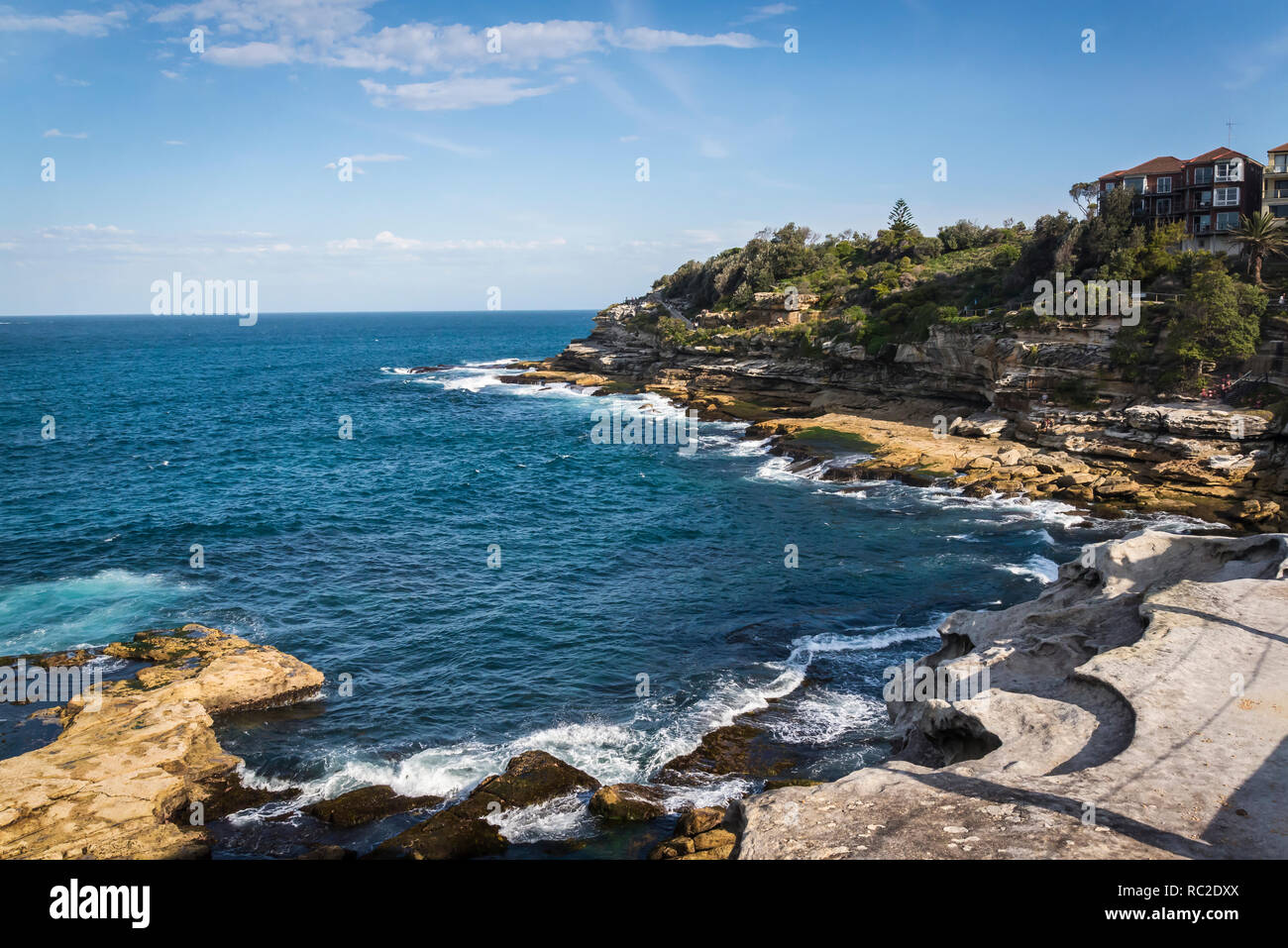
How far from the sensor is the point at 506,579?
33.8 metres

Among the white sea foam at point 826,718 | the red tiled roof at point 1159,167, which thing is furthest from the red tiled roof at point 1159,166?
the white sea foam at point 826,718

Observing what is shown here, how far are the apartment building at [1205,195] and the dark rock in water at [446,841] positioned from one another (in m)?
57.5

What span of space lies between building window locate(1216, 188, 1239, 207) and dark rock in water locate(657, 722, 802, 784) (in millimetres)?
53769

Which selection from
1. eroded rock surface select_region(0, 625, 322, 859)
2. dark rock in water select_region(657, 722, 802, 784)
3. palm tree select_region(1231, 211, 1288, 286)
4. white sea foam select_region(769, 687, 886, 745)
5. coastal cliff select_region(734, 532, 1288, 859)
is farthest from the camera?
palm tree select_region(1231, 211, 1288, 286)

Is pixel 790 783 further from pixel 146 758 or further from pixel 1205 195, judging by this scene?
pixel 1205 195

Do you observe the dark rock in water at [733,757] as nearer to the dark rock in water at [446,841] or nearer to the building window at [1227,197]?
the dark rock in water at [446,841]

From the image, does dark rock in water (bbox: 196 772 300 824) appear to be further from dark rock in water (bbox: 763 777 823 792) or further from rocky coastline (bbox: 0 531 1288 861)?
dark rock in water (bbox: 763 777 823 792)

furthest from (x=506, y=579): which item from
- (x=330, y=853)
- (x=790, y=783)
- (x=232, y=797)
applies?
(x=790, y=783)

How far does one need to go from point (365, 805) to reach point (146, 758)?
594 cm

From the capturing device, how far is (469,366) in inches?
4737

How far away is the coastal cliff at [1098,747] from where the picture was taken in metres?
12.2

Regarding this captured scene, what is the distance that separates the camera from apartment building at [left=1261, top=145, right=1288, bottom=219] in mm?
51688

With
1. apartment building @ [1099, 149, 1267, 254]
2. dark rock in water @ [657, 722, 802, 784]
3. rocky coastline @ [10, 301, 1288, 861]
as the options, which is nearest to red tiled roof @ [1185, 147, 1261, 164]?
apartment building @ [1099, 149, 1267, 254]
